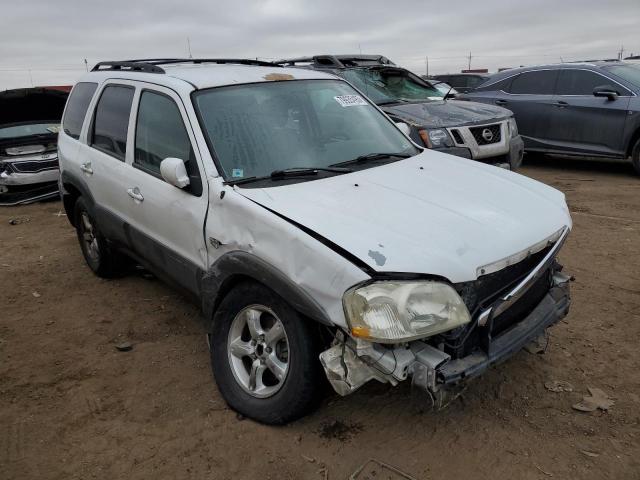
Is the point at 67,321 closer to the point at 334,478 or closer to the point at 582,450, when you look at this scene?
the point at 334,478

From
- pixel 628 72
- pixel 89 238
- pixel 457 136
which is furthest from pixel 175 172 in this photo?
pixel 628 72

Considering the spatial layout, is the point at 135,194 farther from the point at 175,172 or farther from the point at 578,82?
the point at 578,82

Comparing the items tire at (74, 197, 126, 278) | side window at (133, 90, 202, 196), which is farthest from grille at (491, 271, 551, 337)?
tire at (74, 197, 126, 278)

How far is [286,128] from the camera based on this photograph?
3344 millimetres

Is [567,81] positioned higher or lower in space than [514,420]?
higher

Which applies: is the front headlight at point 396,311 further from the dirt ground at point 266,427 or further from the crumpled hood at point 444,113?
the crumpled hood at point 444,113

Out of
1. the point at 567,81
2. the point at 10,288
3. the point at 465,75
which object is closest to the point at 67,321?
the point at 10,288

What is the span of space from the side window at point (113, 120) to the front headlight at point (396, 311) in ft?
7.91

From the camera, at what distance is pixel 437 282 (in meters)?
2.29


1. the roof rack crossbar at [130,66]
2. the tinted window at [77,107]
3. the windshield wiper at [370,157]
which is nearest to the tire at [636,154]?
the windshield wiper at [370,157]

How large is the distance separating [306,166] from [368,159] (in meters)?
0.48

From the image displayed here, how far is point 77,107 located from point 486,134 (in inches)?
179

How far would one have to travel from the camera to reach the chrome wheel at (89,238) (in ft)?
16.3

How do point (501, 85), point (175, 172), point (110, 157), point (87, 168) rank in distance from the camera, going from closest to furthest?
point (175, 172) → point (110, 157) → point (87, 168) → point (501, 85)
